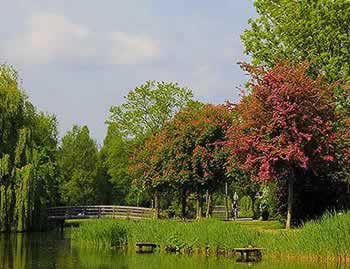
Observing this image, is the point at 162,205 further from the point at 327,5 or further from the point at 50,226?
the point at 327,5

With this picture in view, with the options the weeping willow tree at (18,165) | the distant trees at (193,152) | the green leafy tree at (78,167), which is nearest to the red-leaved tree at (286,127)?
the distant trees at (193,152)

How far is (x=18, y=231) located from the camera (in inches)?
1640

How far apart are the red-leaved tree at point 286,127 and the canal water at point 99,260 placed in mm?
5332

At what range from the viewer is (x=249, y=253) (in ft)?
86.1

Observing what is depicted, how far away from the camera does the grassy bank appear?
24109 millimetres

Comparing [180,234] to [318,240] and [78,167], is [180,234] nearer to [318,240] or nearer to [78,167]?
[318,240]

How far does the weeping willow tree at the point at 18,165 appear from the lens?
41.7m

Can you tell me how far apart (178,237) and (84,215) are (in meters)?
25.5

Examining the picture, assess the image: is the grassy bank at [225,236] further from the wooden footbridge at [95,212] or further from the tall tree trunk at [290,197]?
the wooden footbridge at [95,212]

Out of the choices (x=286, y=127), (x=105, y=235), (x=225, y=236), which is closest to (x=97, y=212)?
(x=105, y=235)

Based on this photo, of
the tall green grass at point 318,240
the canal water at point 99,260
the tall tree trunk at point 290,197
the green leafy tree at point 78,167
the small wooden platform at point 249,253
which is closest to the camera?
the tall green grass at point 318,240

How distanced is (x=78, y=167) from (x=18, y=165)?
92.4ft

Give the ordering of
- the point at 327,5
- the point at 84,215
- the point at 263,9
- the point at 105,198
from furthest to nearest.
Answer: the point at 105,198 < the point at 84,215 < the point at 263,9 < the point at 327,5

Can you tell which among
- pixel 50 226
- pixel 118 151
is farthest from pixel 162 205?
pixel 50 226
